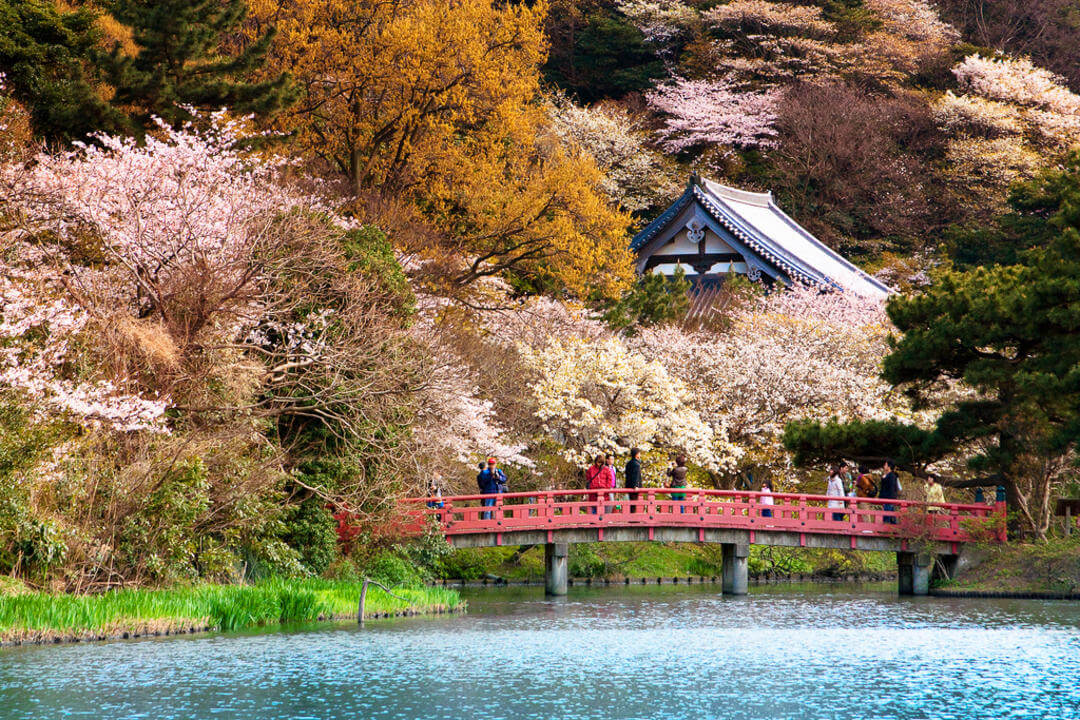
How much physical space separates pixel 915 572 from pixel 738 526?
3.37 m

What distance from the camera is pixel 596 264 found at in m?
30.5

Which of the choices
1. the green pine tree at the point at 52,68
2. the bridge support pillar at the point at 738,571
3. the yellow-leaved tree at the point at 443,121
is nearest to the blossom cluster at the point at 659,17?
the yellow-leaved tree at the point at 443,121

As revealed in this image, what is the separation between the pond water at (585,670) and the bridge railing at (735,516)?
12.3 feet

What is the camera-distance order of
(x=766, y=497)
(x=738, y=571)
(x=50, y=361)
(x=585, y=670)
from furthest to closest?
(x=766, y=497), (x=738, y=571), (x=50, y=361), (x=585, y=670)

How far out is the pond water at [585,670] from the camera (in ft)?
40.7

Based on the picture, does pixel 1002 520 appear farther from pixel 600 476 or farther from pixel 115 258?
pixel 115 258

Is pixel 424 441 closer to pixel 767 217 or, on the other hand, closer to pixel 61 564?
pixel 61 564

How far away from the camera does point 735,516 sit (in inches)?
1002

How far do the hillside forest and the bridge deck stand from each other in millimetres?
952

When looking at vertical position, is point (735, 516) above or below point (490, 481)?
below

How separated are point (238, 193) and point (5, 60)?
6.54 meters

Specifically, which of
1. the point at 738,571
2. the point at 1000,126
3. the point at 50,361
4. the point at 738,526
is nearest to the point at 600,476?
the point at 738,526

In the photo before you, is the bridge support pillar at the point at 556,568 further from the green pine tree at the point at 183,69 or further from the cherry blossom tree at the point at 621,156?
the cherry blossom tree at the point at 621,156

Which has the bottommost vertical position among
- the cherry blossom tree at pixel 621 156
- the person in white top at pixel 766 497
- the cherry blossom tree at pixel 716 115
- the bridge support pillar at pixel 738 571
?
the bridge support pillar at pixel 738 571
